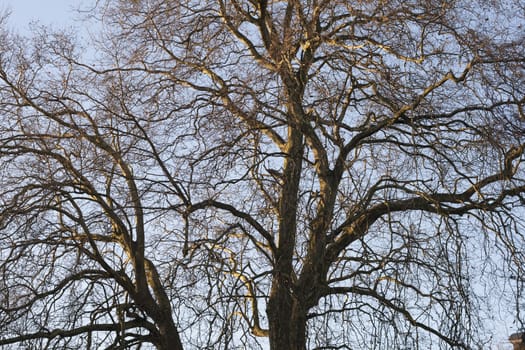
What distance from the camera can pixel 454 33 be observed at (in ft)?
23.0

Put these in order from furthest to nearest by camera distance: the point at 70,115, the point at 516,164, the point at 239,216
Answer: the point at 70,115 < the point at 239,216 < the point at 516,164

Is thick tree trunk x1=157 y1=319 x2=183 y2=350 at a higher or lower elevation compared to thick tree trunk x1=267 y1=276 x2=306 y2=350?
higher

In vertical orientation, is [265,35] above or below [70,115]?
above

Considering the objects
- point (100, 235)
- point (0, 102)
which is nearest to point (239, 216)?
point (100, 235)

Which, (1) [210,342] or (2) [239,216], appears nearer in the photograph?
(1) [210,342]

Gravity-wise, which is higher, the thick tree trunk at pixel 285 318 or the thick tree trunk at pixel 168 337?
the thick tree trunk at pixel 168 337

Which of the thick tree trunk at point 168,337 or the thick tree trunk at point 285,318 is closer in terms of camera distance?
the thick tree trunk at point 285,318

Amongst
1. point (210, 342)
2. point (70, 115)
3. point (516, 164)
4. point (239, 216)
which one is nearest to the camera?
point (210, 342)

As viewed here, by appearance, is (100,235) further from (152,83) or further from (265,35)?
(265,35)

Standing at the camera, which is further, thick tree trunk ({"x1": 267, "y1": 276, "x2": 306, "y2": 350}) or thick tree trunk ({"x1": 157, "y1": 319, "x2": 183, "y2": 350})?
thick tree trunk ({"x1": 157, "y1": 319, "x2": 183, "y2": 350})

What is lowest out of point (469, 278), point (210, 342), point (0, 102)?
point (210, 342)

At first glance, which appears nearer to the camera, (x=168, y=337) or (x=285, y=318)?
(x=285, y=318)

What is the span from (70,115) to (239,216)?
2045 mm

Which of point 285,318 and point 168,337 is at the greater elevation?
point 168,337
